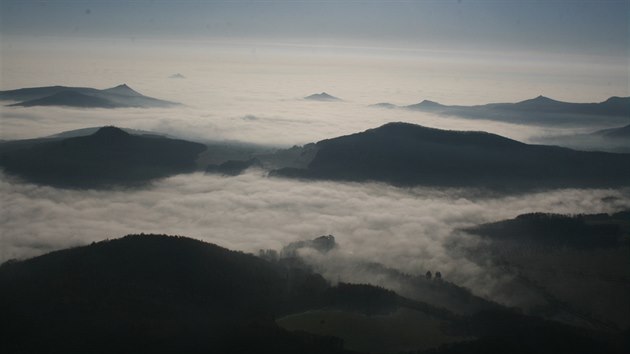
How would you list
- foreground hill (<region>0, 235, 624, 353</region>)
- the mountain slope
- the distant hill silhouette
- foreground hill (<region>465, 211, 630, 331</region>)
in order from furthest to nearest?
the distant hill silhouette, foreground hill (<region>465, 211, 630, 331</region>), foreground hill (<region>0, 235, 624, 353</region>), the mountain slope

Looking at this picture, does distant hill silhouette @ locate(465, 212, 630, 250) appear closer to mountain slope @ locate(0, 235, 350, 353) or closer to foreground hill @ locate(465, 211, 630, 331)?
foreground hill @ locate(465, 211, 630, 331)

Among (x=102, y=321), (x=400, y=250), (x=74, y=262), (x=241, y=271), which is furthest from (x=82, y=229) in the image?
(x=400, y=250)

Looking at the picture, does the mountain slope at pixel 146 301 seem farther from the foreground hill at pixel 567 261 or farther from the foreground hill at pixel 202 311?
the foreground hill at pixel 567 261

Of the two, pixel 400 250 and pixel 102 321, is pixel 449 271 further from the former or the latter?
pixel 102 321

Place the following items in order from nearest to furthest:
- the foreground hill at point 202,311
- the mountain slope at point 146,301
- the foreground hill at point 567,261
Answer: the mountain slope at point 146,301 < the foreground hill at point 202,311 < the foreground hill at point 567,261

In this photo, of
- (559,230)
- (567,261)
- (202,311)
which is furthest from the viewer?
(559,230)

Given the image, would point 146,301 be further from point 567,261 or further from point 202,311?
point 567,261

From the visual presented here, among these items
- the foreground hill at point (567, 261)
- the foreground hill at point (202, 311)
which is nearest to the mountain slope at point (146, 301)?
the foreground hill at point (202, 311)

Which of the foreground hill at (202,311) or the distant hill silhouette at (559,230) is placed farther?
the distant hill silhouette at (559,230)

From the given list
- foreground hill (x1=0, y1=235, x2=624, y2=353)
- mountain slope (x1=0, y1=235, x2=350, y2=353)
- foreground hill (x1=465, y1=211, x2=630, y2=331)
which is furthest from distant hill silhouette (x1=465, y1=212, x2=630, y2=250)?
mountain slope (x1=0, y1=235, x2=350, y2=353)

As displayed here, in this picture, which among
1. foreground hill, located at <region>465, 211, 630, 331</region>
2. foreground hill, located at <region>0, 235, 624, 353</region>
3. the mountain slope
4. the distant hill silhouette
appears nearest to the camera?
the mountain slope

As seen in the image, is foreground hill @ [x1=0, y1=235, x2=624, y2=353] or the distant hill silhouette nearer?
foreground hill @ [x1=0, y1=235, x2=624, y2=353]

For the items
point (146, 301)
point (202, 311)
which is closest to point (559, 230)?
point (202, 311)

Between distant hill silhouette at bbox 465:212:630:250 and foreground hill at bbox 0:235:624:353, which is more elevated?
distant hill silhouette at bbox 465:212:630:250
